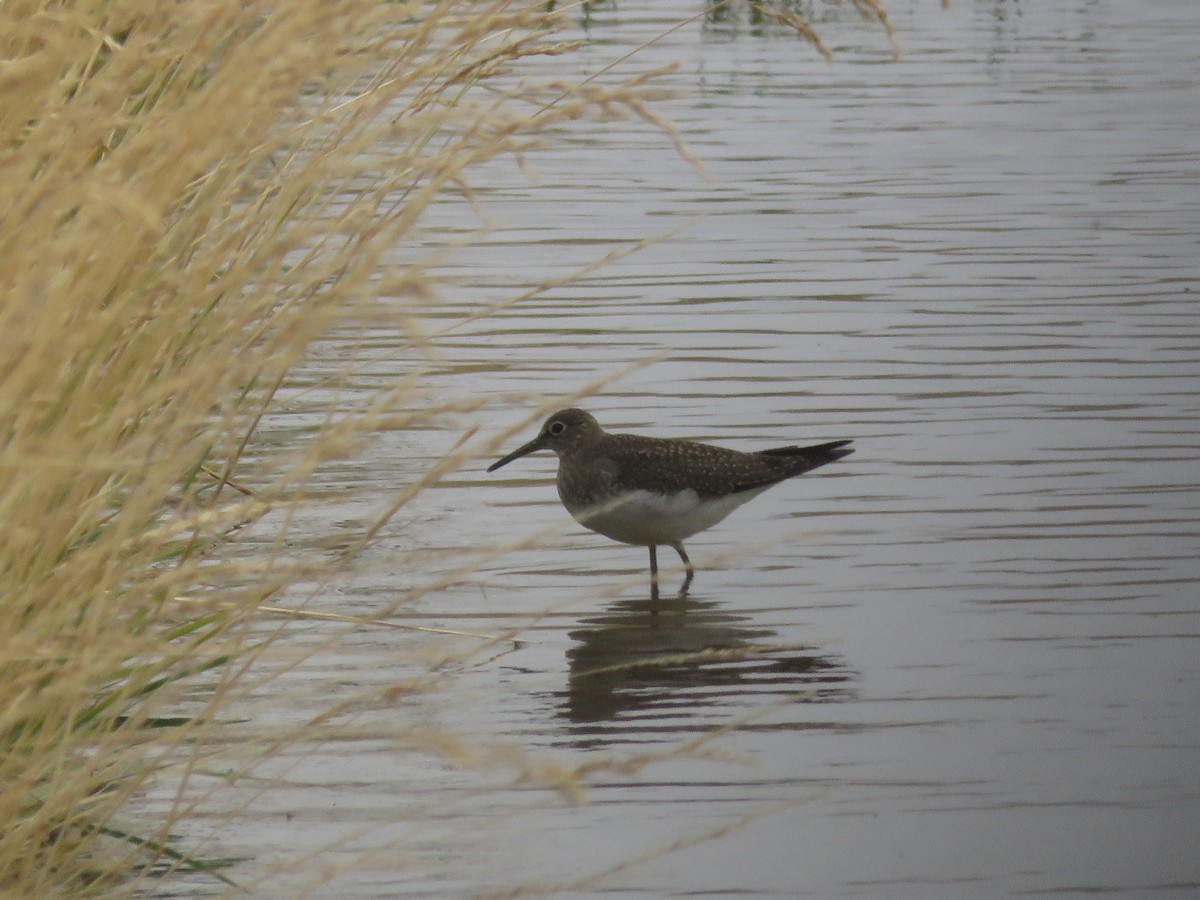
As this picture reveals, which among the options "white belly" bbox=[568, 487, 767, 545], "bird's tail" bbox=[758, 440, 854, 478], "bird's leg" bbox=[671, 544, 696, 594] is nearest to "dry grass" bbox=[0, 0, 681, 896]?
"white belly" bbox=[568, 487, 767, 545]

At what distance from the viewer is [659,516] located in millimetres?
6262

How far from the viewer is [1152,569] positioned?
594 centimetres

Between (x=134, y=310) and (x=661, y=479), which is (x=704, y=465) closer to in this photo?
(x=661, y=479)

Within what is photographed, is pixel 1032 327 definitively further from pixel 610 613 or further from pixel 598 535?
pixel 610 613

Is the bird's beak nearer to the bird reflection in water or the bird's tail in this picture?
the bird's tail

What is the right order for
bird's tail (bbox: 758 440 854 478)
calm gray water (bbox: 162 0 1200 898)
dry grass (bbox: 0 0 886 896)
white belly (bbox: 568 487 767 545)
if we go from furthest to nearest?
bird's tail (bbox: 758 440 854 478) → white belly (bbox: 568 487 767 545) → calm gray water (bbox: 162 0 1200 898) → dry grass (bbox: 0 0 886 896)

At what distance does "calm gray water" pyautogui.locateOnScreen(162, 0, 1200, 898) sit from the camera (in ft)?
14.0

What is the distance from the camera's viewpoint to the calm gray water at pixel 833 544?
168 inches

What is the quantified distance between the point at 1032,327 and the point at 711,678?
365 cm

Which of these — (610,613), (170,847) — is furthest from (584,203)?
(170,847)

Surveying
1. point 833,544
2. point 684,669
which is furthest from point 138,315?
point 833,544

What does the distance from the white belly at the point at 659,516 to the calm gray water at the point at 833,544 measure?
0.18 m

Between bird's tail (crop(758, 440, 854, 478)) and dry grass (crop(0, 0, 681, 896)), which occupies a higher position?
dry grass (crop(0, 0, 681, 896))

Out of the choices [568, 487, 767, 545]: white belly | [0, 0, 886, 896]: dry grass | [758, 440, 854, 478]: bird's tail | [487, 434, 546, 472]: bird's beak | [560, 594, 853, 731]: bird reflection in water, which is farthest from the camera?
[487, 434, 546, 472]: bird's beak
